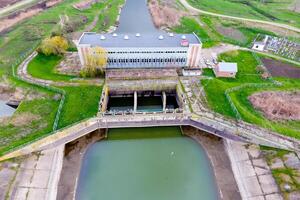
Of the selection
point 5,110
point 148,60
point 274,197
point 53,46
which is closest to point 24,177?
point 5,110

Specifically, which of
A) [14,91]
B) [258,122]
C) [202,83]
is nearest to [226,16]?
[202,83]

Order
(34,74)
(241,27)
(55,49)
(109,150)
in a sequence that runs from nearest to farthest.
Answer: (109,150) → (34,74) → (55,49) → (241,27)

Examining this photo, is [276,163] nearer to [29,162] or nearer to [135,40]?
[135,40]

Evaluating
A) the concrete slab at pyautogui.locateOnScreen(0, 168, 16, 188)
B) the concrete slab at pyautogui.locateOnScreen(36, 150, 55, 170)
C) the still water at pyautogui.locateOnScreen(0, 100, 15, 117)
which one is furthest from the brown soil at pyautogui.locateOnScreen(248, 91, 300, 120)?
the still water at pyautogui.locateOnScreen(0, 100, 15, 117)

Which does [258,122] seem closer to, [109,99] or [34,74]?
[109,99]

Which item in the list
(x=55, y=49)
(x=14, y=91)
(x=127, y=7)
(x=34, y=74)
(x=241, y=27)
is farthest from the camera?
(x=127, y=7)
